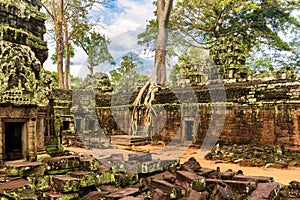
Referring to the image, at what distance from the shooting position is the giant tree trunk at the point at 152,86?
51.7 feet

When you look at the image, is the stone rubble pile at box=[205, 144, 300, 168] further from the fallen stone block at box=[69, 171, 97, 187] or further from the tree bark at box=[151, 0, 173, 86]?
the tree bark at box=[151, 0, 173, 86]

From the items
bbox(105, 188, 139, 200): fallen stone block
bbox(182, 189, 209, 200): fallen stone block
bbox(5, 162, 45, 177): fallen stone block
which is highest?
bbox(5, 162, 45, 177): fallen stone block

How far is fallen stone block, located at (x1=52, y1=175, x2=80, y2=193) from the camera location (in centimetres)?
447

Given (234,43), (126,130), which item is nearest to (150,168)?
(234,43)

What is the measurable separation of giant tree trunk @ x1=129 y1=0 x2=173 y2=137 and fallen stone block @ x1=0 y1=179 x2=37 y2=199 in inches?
449

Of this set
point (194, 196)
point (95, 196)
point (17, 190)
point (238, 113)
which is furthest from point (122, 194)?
point (238, 113)

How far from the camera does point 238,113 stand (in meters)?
11.7

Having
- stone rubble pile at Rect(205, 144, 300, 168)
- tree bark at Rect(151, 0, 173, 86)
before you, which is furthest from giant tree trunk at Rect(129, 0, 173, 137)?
stone rubble pile at Rect(205, 144, 300, 168)

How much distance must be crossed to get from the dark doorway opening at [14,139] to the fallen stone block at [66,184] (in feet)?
5.11

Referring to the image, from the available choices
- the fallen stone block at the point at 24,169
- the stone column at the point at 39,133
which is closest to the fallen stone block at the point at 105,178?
the fallen stone block at the point at 24,169

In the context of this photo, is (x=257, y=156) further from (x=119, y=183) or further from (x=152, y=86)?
(x=152, y=86)

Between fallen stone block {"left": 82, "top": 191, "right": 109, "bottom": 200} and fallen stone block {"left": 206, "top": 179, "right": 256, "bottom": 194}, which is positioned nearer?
fallen stone block {"left": 82, "top": 191, "right": 109, "bottom": 200}

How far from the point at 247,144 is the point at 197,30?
489 inches

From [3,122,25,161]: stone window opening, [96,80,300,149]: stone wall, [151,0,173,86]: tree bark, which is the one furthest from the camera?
[151,0,173,86]: tree bark
